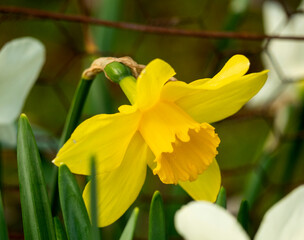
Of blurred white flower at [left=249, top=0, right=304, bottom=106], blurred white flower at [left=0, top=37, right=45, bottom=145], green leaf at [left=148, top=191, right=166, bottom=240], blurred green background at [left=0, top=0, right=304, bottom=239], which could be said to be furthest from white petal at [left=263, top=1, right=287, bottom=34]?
green leaf at [left=148, top=191, right=166, bottom=240]

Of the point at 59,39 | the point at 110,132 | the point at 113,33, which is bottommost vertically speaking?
the point at 59,39

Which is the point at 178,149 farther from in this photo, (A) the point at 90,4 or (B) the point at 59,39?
(A) the point at 90,4

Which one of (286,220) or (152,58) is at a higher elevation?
(286,220)

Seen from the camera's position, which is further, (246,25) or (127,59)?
(246,25)

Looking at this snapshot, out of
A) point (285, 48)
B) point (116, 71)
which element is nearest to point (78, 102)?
point (116, 71)

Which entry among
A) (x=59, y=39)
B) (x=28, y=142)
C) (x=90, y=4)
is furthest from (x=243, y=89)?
(x=90, y=4)

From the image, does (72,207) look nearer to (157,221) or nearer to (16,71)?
(157,221)

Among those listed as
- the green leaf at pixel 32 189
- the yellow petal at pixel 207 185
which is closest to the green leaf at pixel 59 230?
the green leaf at pixel 32 189
